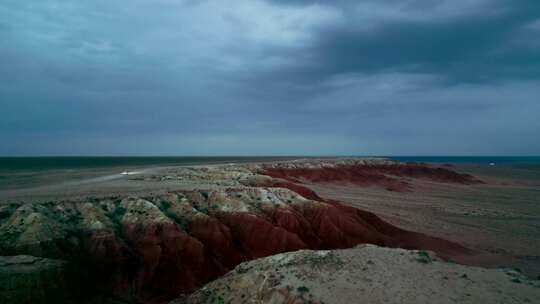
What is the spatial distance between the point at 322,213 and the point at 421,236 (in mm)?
8092

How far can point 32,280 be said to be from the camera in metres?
11.5

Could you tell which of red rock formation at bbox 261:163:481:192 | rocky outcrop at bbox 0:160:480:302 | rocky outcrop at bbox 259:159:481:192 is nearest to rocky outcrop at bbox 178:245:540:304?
rocky outcrop at bbox 0:160:480:302

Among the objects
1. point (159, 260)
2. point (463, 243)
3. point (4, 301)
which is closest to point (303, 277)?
point (159, 260)

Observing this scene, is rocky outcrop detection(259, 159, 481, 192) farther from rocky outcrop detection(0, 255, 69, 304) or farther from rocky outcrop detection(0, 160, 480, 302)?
rocky outcrop detection(0, 255, 69, 304)

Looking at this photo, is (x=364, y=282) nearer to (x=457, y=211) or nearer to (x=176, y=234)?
(x=176, y=234)

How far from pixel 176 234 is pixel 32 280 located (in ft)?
22.2

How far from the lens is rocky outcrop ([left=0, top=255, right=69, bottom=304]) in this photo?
1109 centimetres

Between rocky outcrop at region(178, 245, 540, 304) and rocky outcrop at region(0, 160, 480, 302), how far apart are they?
3.58 m

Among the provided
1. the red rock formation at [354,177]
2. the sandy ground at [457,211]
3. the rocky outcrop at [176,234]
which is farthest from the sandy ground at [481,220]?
the red rock formation at [354,177]

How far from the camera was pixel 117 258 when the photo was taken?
15359 mm

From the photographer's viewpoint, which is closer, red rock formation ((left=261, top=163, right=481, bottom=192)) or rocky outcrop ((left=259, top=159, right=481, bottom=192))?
red rock formation ((left=261, top=163, right=481, bottom=192))

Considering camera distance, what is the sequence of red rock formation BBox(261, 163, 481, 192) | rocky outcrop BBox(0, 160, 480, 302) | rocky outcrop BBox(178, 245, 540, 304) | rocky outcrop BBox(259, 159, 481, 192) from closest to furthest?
1. rocky outcrop BBox(178, 245, 540, 304)
2. rocky outcrop BBox(0, 160, 480, 302)
3. red rock formation BBox(261, 163, 481, 192)
4. rocky outcrop BBox(259, 159, 481, 192)

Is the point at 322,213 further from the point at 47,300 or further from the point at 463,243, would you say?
the point at 47,300

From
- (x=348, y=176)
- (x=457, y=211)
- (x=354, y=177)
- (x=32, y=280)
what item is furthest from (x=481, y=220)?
(x=348, y=176)
